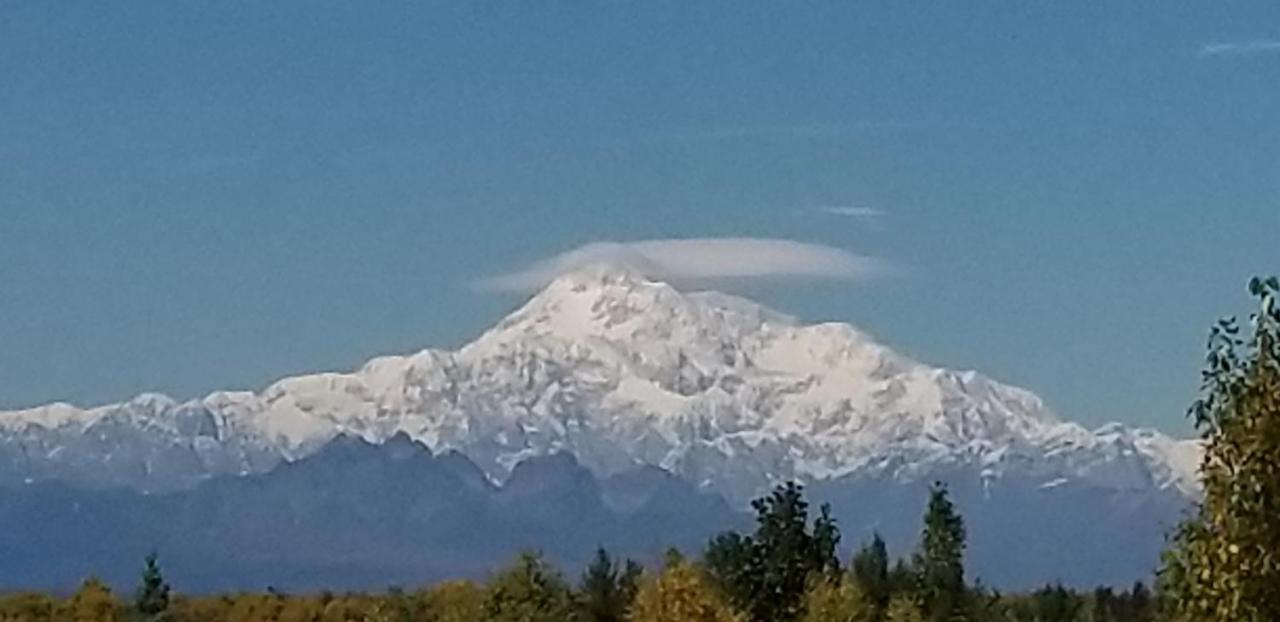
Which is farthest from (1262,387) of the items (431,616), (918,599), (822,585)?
(431,616)

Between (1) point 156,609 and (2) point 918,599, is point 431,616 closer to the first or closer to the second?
(1) point 156,609

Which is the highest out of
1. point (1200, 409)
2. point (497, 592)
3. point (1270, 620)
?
point (497, 592)

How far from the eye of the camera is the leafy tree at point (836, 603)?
96625 millimetres

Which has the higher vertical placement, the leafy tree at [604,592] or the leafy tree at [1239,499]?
the leafy tree at [604,592]

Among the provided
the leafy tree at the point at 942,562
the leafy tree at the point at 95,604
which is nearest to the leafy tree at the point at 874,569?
the leafy tree at the point at 942,562

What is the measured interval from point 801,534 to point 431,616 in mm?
26336

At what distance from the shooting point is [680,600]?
247 feet

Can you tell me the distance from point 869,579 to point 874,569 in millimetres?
2177

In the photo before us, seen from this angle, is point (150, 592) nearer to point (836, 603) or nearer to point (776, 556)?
point (776, 556)

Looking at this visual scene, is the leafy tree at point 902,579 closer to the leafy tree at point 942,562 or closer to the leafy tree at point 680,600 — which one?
the leafy tree at point 942,562

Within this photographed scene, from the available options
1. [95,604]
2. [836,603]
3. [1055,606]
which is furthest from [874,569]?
[1055,606]

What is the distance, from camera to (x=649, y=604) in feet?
256

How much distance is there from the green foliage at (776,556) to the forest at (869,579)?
0.10 meters

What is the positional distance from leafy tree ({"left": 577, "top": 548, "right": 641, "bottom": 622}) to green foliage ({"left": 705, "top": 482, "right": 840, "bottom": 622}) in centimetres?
417
